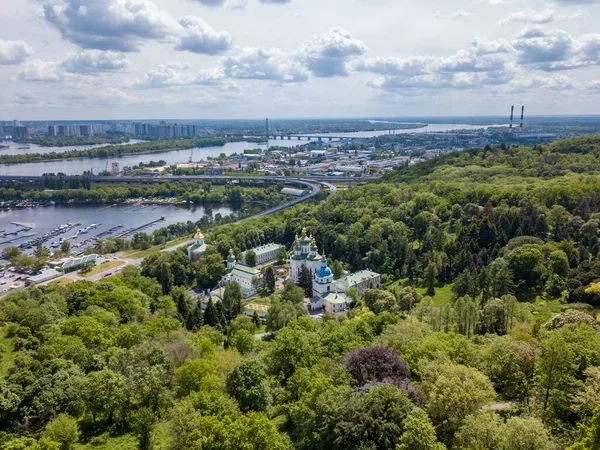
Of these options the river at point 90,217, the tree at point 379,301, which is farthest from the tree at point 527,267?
the river at point 90,217

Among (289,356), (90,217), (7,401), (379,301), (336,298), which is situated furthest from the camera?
(90,217)

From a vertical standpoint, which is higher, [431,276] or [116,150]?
[116,150]

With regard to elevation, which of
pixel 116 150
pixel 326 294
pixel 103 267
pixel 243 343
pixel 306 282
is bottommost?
pixel 103 267

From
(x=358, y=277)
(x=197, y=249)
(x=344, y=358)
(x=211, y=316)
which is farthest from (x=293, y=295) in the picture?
(x=344, y=358)

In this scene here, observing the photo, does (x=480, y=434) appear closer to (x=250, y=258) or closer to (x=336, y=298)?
(x=336, y=298)

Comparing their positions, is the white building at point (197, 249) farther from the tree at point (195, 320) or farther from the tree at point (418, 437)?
the tree at point (418, 437)

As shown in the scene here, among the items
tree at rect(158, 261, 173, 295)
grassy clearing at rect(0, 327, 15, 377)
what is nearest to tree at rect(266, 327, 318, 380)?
grassy clearing at rect(0, 327, 15, 377)
